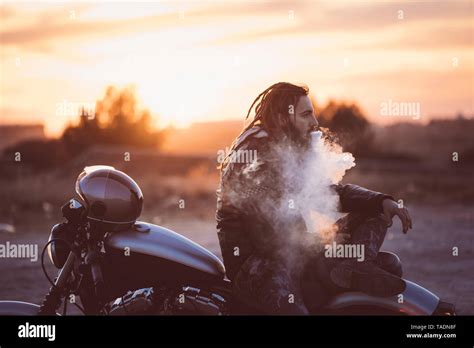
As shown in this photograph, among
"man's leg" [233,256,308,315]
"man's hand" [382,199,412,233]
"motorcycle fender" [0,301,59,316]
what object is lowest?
"motorcycle fender" [0,301,59,316]

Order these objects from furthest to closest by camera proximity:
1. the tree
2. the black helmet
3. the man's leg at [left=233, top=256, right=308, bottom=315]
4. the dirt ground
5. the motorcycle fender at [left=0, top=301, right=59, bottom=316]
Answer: the tree < the dirt ground < the motorcycle fender at [left=0, top=301, right=59, bottom=316] < the black helmet < the man's leg at [left=233, top=256, right=308, bottom=315]

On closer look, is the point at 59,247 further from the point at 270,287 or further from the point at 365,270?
the point at 365,270

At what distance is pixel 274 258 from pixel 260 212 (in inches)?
10.1

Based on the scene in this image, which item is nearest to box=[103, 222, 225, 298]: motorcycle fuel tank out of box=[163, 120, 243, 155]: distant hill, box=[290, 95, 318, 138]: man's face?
box=[290, 95, 318, 138]: man's face

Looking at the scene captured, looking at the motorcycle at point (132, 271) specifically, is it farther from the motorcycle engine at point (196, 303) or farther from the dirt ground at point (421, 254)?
the dirt ground at point (421, 254)

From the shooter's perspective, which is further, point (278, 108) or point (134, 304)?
point (278, 108)

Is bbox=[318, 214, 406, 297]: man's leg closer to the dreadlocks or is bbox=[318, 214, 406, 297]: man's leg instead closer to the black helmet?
the dreadlocks

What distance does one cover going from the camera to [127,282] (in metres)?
4.48

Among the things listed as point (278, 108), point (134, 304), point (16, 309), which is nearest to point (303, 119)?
point (278, 108)

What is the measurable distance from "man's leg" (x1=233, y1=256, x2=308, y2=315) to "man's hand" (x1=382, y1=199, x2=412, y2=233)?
0.59 meters

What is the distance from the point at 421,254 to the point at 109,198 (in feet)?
24.7

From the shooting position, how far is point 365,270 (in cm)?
422

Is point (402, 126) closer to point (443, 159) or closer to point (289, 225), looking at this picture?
point (443, 159)

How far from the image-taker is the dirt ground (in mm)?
8570
